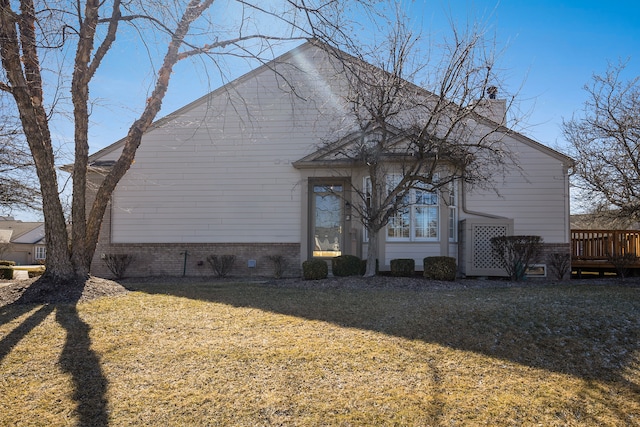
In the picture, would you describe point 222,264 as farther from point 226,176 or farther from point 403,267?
point 403,267

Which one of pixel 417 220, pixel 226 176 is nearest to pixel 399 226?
pixel 417 220

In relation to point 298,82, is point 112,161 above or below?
below

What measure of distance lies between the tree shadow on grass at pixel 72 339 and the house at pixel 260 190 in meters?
5.66

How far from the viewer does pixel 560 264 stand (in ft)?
39.0

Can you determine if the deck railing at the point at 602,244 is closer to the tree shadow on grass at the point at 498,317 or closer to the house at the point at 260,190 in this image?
the house at the point at 260,190

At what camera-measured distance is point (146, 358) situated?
4.44m

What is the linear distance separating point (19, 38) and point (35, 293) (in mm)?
3910

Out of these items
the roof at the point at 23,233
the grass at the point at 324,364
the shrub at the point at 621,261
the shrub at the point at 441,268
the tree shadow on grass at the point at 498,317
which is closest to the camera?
the grass at the point at 324,364

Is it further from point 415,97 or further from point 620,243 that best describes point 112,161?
point 620,243

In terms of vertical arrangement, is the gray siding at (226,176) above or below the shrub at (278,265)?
above

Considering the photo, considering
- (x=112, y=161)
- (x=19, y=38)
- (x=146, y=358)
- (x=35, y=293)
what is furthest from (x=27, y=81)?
(x=112, y=161)

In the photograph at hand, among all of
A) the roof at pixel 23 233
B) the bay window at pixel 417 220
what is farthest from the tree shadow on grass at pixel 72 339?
the roof at pixel 23 233

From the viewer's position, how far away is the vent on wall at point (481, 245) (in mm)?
11180

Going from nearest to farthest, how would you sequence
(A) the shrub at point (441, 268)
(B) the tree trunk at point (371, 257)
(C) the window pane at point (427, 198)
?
(B) the tree trunk at point (371, 257)
(A) the shrub at point (441, 268)
(C) the window pane at point (427, 198)
